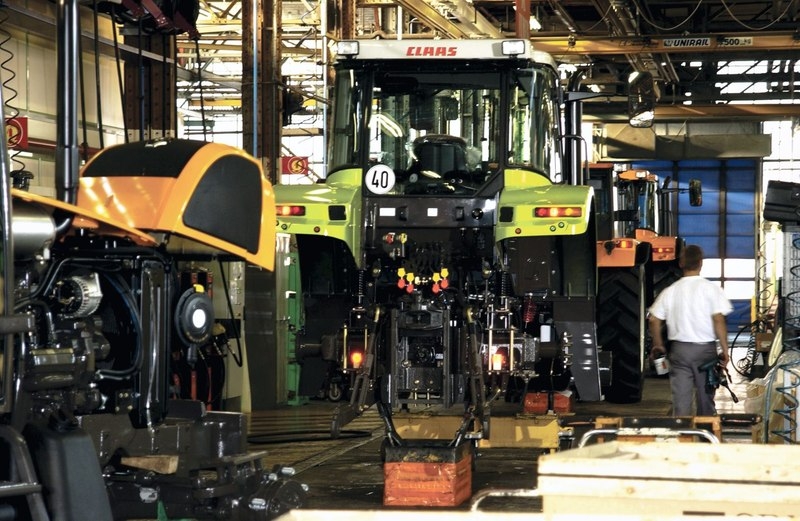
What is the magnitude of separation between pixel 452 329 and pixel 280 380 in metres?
5.90

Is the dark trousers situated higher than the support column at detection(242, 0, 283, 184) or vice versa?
the support column at detection(242, 0, 283, 184)

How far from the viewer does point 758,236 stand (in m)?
31.5

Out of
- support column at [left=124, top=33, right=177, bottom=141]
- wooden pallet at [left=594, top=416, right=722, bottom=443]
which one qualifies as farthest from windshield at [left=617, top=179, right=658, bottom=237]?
wooden pallet at [left=594, top=416, right=722, bottom=443]

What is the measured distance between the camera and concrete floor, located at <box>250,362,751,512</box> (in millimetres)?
7867

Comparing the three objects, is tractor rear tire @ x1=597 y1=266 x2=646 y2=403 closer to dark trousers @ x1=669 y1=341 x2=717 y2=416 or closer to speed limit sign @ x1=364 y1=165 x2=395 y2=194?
dark trousers @ x1=669 y1=341 x2=717 y2=416

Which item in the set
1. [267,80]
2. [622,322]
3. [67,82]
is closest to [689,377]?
[622,322]

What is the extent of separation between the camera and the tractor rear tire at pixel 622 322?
43.1 ft

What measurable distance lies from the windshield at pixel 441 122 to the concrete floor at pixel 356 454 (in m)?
1.96

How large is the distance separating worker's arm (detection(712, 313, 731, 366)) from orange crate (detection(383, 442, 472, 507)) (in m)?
2.01

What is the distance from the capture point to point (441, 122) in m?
9.16

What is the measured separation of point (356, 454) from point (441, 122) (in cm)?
264

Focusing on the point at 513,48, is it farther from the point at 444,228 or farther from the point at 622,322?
the point at 622,322

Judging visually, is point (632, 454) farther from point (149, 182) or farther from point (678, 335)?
point (678, 335)

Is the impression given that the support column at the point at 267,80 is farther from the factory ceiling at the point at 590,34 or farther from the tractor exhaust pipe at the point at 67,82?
the tractor exhaust pipe at the point at 67,82
